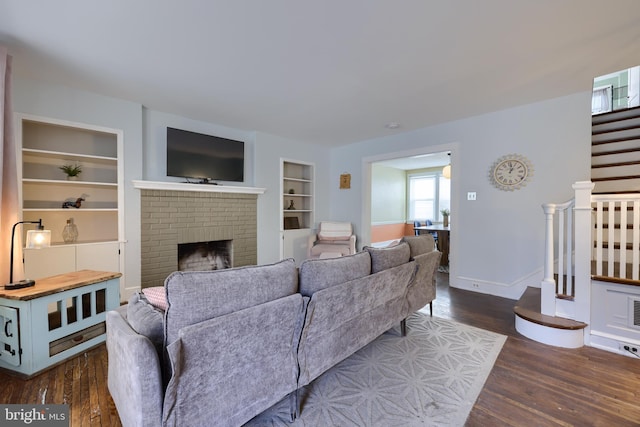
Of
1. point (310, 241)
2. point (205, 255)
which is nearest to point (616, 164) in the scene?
point (310, 241)

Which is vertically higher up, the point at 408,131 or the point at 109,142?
the point at 408,131

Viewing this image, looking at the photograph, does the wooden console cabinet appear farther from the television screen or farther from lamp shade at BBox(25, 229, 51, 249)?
the television screen

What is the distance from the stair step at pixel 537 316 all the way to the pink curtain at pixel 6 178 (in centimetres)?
431

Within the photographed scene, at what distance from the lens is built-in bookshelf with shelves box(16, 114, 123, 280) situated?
9.40 ft

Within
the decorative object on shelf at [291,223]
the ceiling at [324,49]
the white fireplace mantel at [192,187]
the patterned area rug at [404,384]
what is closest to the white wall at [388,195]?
the decorative object on shelf at [291,223]

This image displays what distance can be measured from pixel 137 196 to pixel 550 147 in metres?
5.07

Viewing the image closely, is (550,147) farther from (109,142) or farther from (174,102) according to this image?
(109,142)

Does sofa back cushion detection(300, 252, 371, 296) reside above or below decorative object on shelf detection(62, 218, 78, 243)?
below

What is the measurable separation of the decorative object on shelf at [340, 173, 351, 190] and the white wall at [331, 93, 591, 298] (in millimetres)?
1431

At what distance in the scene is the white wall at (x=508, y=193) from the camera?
10.2 feet

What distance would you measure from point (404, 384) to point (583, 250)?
1973 mm

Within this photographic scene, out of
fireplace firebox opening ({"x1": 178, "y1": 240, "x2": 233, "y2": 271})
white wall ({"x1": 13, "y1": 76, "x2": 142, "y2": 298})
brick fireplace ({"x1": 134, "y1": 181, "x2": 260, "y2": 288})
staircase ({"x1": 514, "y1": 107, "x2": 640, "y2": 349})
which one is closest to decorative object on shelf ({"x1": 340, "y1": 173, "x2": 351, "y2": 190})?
brick fireplace ({"x1": 134, "y1": 181, "x2": 260, "y2": 288})

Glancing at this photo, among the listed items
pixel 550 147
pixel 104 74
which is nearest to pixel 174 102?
pixel 104 74

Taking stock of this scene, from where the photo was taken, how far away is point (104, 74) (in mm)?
2570
